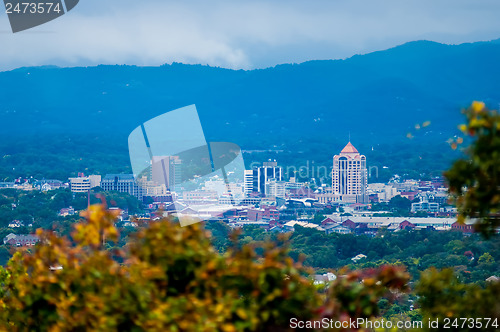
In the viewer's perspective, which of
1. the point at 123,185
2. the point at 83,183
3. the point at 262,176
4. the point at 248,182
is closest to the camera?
the point at 123,185

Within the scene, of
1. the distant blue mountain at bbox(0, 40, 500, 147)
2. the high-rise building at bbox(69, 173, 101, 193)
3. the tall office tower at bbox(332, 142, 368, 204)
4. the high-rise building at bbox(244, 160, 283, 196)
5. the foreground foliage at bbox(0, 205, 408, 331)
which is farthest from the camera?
the distant blue mountain at bbox(0, 40, 500, 147)

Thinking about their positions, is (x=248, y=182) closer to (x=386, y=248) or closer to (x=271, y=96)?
(x=386, y=248)

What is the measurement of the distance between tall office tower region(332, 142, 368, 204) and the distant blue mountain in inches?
261

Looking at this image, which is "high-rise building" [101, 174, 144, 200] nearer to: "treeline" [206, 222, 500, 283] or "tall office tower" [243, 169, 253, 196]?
"tall office tower" [243, 169, 253, 196]

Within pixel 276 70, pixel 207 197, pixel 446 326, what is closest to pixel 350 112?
pixel 276 70

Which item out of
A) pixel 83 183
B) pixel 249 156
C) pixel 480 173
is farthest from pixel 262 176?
pixel 480 173

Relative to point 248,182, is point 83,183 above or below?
above

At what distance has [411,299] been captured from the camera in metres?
13.6

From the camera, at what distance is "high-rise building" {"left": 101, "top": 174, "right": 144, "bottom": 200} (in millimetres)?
34562

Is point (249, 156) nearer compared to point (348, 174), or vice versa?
point (348, 174)

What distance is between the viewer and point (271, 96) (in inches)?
2330

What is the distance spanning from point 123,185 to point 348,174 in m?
12.9

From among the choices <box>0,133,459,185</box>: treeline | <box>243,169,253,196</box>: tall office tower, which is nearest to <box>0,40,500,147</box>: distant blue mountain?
<box>0,133,459,185</box>: treeline

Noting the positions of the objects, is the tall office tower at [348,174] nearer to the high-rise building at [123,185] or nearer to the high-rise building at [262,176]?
the high-rise building at [262,176]
